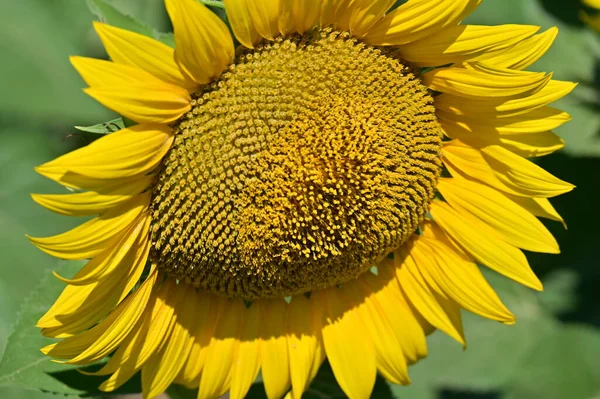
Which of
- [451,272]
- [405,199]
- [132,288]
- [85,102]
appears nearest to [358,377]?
[451,272]

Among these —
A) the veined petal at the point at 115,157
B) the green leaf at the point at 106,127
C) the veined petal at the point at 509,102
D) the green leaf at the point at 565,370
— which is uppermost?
the green leaf at the point at 106,127

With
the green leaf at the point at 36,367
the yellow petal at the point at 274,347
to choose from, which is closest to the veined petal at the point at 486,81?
the yellow petal at the point at 274,347

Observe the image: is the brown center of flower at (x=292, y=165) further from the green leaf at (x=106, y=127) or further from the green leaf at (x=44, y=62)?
the green leaf at (x=44, y=62)

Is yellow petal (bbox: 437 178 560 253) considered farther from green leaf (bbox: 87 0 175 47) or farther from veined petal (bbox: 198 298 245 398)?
green leaf (bbox: 87 0 175 47)

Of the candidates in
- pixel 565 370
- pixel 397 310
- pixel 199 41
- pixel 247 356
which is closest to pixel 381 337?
pixel 397 310

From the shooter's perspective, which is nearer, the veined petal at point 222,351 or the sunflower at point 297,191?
the sunflower at point 297,191

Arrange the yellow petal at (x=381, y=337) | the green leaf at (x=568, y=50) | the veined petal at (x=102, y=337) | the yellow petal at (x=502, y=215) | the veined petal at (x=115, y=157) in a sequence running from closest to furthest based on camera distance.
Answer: the veined petal at (x=115, y=157) < the veined petal at (x=102, y=337) < the yellow petal at (x=502, y=215) < the yellow petal at (x=381, y=337) < the green leaf at (x=568, y=50)

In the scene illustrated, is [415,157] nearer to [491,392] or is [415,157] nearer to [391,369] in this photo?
[391,369]
